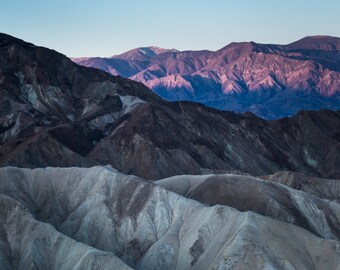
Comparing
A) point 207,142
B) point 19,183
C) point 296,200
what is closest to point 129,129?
point 207,142

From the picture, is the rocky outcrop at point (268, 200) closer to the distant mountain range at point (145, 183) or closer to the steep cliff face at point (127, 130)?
the distant mountain range at point (145, 183)

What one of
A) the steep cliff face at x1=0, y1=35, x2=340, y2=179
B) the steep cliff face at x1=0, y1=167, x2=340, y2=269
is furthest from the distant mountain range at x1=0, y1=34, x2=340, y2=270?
the steep cliff face at x1=0, y1=35, x2=340, y2=179

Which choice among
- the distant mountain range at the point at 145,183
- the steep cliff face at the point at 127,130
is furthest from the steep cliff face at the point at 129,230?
the steep cliff face at the point at 127,130

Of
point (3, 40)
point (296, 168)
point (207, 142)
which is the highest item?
point (3, 40)

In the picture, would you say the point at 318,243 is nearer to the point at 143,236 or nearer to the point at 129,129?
the point at 143,236

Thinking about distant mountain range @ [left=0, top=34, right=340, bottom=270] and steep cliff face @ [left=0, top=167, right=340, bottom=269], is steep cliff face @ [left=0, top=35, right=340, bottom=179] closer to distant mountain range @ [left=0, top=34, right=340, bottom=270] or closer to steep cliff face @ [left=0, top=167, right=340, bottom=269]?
distant mountain range @ [left=0, top=34, right=340, bottom=270]

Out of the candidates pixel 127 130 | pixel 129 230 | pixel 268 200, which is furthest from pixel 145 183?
pixel 127 130

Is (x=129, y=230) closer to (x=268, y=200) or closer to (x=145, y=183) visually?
(x=145, y=183)
